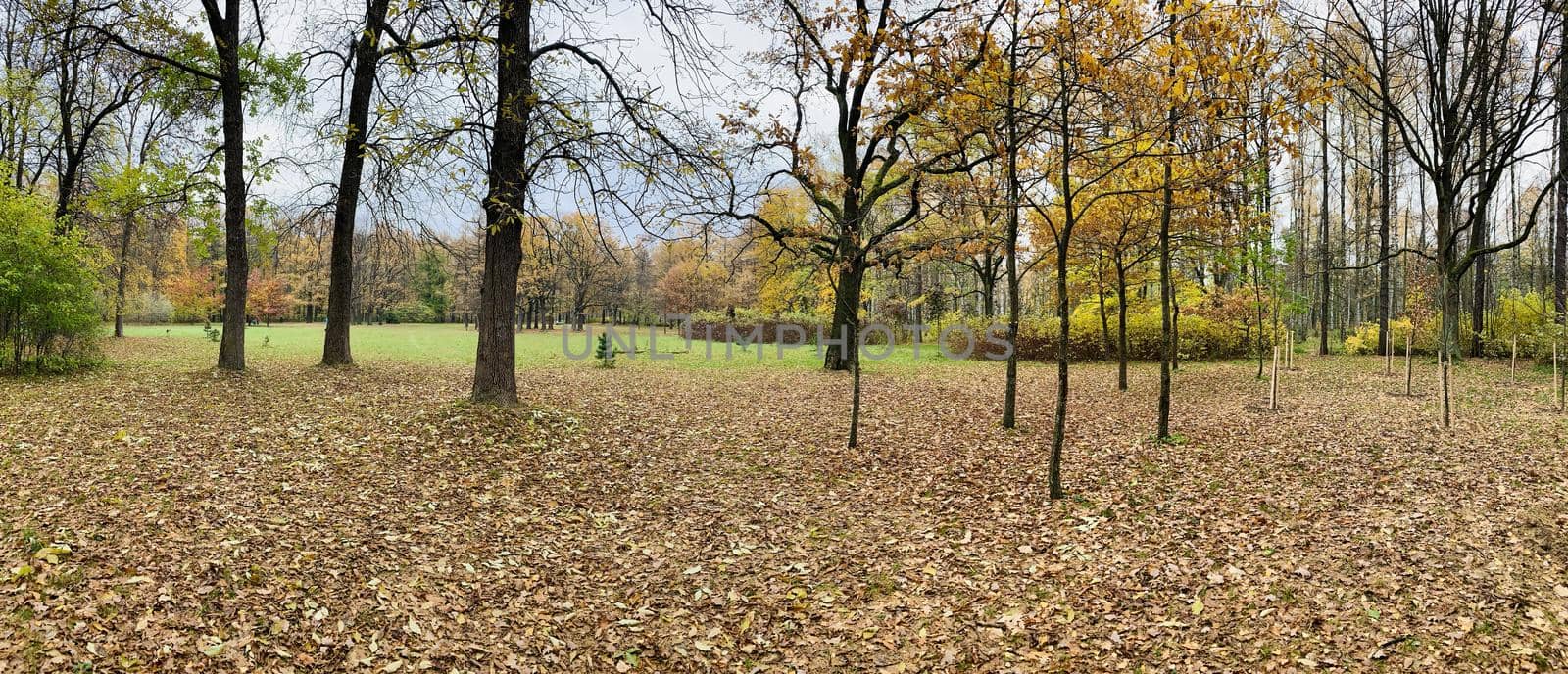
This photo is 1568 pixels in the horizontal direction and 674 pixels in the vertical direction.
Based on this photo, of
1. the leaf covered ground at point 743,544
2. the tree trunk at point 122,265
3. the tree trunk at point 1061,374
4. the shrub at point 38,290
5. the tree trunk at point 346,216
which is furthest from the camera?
the tree trunk at point 122,265

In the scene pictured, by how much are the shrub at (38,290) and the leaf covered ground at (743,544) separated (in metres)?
1.87

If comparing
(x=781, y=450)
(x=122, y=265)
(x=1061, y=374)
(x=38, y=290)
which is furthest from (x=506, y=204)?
(x=122, y=265)

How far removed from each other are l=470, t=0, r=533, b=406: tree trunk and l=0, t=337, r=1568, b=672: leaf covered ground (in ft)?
2.49

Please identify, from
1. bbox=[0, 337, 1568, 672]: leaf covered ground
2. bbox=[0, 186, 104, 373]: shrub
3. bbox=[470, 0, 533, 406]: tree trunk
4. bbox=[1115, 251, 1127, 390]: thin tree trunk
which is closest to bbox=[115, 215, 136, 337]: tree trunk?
bbox=[0, 186, 104, 373]: shrub

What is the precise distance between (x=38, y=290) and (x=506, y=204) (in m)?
7.71

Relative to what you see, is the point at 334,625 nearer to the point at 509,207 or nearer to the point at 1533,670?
the point at 509,207

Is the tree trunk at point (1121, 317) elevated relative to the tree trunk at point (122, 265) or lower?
lower

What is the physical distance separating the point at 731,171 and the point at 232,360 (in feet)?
27.8

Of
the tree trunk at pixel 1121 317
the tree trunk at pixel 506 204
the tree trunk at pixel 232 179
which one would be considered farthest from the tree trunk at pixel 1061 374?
the tree trunk at pixel 232 179

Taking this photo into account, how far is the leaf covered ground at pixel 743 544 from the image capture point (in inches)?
137

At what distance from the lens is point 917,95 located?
6.39 m

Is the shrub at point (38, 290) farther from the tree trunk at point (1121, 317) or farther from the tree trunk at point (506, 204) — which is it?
the tree trunk at point (1121, 317)

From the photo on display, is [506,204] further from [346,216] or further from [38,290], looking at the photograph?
[38,290]

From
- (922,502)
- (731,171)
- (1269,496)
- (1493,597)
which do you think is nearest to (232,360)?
(731,171)
